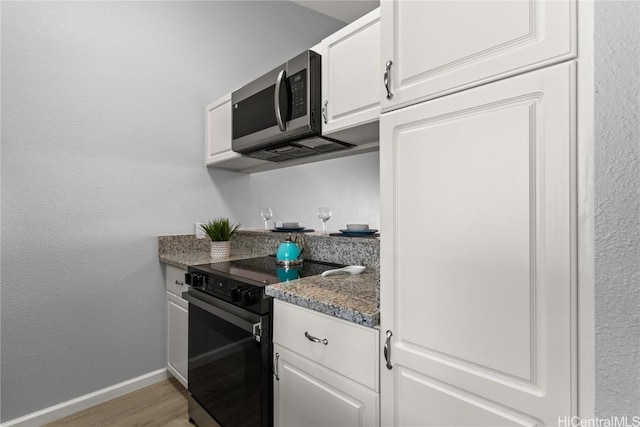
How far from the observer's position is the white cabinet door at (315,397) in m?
1.08

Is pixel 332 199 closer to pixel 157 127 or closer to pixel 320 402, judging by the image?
pixel 157 127

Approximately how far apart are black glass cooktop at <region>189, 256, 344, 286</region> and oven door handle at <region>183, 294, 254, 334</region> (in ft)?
0.53

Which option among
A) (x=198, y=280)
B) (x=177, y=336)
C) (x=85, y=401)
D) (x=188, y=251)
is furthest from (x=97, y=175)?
(x=85, y=401)

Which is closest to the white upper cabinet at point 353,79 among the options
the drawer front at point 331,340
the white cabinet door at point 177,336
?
the drawer front at point 331,340

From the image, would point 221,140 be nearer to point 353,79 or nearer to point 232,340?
point 353,79

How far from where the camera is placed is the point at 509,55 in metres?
0.78

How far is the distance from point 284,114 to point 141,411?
197 cm

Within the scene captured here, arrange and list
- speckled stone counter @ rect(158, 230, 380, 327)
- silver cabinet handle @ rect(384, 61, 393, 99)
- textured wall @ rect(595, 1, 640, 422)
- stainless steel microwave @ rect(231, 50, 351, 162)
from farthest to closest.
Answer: stainless steel microwave @ rect(231, 50, 351, 162) < speckled stone counter @ rect(158, 230, 380, 327) < silver cabinet handle @ rect(384, 61, 393, 99) < textured wall @ rect(595, 1, 640, 422)

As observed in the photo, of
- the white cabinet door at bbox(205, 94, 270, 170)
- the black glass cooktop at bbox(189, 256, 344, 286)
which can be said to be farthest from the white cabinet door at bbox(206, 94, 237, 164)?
the black glass cooktop at bbox(189, 256, 344, 286)

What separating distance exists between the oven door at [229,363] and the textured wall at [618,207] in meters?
1.11

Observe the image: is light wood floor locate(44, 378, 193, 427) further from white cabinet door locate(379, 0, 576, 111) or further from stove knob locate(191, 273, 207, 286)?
white cabinet door locate(379, 0, 576, 111)

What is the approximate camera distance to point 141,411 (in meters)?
2.01

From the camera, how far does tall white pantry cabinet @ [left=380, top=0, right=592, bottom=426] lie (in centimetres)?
71

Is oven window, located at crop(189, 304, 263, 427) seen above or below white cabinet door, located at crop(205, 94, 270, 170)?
below
